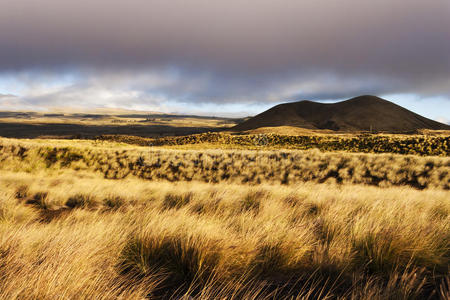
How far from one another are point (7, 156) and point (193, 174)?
11.0 metres

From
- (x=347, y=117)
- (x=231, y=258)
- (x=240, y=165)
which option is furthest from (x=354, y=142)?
(x=347, y=117)

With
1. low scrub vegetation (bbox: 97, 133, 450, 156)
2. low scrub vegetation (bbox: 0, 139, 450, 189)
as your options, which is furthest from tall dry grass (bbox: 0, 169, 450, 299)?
low scrub vegetation (bbox: 97, 133, 450, 156)

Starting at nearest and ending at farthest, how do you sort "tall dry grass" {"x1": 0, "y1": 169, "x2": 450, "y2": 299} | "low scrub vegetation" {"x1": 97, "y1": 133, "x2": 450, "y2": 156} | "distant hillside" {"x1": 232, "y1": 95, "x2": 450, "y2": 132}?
"tall dry grass" {"x1": 0, "y1": 169, "x2": 450, "y2": 299} → "low scrub vegetation" {"x1": 97, "y1": 133, "x2": 450, "y2": 156} → "distant hillside" {"x1": 232, "y1": 95, "x2": 450, "y2": 132}

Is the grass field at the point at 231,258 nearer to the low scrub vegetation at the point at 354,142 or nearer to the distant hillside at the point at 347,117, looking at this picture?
the low scrub vegetation at the point at 354,142

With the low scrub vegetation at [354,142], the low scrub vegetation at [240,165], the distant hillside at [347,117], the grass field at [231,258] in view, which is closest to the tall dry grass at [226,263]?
the grass field at [231,258]

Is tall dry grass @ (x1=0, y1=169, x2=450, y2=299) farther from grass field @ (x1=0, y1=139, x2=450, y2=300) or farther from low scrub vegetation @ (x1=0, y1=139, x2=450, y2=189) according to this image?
low scrub vegetation @ (x1=0, y1=139, x2=450, y2=189)

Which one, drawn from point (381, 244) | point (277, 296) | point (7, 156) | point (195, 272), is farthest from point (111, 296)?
point (7, 156)

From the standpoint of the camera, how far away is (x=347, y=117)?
7831cm

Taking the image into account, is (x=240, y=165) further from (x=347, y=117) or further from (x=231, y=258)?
(x=347, y=117)

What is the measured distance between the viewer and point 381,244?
2256mm

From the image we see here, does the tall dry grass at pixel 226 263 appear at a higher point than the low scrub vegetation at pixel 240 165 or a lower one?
higher

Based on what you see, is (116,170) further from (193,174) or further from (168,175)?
(193,174)

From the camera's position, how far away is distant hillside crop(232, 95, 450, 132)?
71.4m

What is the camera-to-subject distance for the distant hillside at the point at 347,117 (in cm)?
7144
